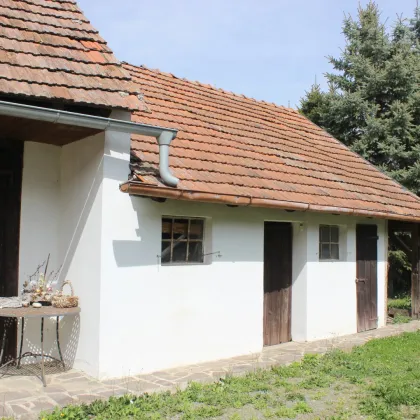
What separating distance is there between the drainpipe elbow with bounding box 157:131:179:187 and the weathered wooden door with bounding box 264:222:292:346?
281 cm

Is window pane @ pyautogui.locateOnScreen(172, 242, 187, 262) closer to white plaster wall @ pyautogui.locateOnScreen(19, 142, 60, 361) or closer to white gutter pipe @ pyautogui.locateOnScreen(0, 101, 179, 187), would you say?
white gutter pipe @ pyautogui.locateOnScreen(0, 101, 179, 187)

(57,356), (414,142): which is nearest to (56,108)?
(57,356)

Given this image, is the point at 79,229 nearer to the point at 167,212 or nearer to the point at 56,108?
the point at 167,212

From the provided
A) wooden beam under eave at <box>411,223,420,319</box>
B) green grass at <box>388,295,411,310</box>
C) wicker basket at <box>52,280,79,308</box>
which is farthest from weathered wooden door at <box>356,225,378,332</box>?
wicker basket at <box>52,280,79,308</box>

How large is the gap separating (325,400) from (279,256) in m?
3.58

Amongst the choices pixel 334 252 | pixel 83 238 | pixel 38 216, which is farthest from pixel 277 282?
pixel 38 216

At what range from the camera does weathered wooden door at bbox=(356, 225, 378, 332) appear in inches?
374

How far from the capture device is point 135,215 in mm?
6023

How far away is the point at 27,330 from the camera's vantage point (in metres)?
6.11

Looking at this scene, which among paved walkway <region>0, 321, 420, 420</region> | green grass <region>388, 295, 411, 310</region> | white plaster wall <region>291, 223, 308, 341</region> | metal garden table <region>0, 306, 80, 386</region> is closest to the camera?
paved walkway <region>0, 321, 420, 420</region>

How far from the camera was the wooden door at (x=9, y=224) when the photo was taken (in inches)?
240

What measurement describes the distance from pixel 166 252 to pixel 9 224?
2.01 meters

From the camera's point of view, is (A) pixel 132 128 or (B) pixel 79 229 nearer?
(A) pixel 132 128

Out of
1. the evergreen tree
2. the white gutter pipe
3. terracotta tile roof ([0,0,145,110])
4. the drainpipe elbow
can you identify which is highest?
the evergreen tree
